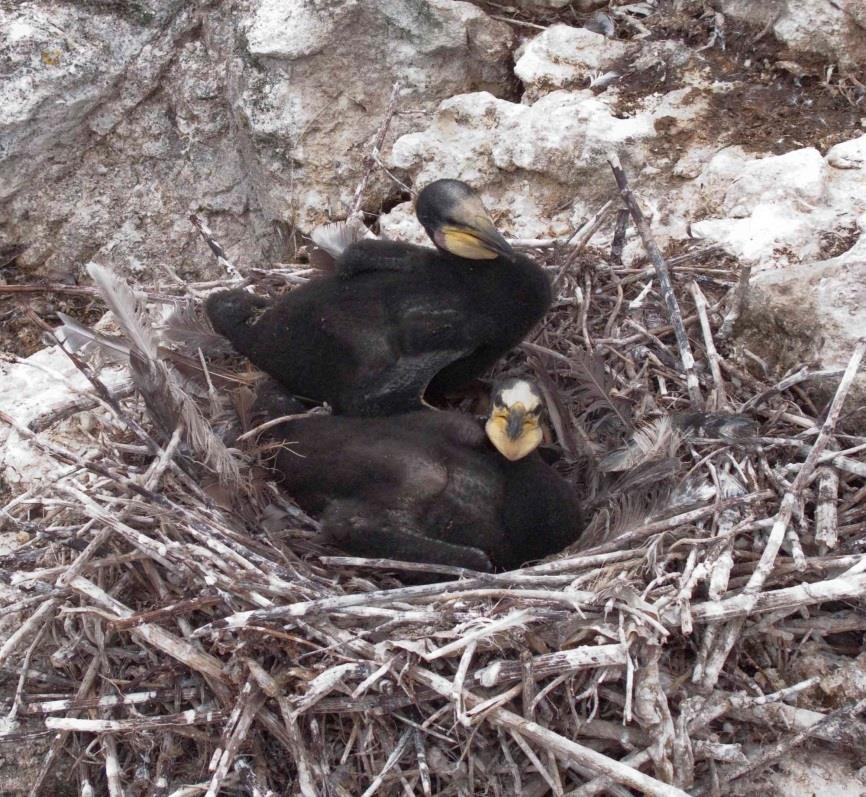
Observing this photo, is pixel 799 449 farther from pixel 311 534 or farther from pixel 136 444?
pixel 136 444

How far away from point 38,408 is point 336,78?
58.7 inches

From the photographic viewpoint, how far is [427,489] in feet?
7.41

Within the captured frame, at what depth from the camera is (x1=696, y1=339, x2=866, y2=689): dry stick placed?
1799mm

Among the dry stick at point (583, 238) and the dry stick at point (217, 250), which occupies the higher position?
the dry stick at point (217, 250)

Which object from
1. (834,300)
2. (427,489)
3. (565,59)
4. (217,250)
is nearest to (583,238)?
(834,300)

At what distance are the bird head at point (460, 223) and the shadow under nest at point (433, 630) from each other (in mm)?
641

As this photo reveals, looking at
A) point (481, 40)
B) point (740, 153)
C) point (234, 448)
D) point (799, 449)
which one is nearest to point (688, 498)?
point (799, 449)

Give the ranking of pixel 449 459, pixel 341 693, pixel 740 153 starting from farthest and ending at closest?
1. pixel 740 153
2. pixel 449 459
3. pixel 341 693

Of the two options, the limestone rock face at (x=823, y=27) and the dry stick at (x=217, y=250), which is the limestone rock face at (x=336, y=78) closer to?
the dry stick at (x=217, y=250)

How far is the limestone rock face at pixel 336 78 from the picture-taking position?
→ 304cm

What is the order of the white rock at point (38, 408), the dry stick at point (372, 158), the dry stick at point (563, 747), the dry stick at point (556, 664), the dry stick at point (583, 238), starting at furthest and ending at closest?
the dry stick at point (372, 158), the dry stick at point (583, 238), the white rock at point (38, 408), the dry stick at point (556, 664), the dry stick at point (563, 747)

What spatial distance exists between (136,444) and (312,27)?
1556mm

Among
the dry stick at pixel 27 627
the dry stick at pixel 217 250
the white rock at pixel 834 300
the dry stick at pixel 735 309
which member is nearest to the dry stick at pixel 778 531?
the white rock at pixel 834 300

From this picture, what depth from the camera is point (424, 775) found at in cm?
171
